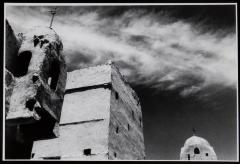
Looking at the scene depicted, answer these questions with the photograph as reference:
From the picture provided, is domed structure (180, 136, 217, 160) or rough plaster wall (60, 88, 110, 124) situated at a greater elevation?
domed structure (180, 136, 217, 160)

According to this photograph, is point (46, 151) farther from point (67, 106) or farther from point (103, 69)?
point (103, 69)

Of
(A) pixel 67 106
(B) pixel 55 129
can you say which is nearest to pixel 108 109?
(A) pixel 67 106

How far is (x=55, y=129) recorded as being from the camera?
8.11 meters

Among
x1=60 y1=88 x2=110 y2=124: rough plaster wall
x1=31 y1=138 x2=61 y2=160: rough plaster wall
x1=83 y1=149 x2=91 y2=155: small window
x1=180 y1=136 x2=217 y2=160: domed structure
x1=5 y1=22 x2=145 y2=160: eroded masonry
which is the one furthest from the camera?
x1=180 y1=136 x2=217 y2=160: domed structure

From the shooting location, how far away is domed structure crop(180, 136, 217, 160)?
79.6 ft

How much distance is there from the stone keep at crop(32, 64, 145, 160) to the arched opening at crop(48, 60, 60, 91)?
359cm

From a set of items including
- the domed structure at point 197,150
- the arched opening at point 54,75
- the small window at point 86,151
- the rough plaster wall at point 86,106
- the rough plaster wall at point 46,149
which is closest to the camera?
the arched opening at point 54,75

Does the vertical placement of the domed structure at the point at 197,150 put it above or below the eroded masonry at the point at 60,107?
above

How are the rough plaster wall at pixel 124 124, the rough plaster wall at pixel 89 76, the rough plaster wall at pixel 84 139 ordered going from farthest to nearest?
the rough plaster wall at pixel 89 76
the rough plaster wall at pixel 124 124
the rough plaster wall at pixel 84 139

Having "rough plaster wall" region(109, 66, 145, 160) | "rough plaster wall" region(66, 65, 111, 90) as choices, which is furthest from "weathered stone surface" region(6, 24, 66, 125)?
"rough plaster wall" region(66, 65, 111, 90)

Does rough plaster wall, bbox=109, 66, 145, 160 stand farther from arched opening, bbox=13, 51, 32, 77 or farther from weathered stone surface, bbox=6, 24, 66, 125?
arched opening, bbox=13, 51, 32, 77

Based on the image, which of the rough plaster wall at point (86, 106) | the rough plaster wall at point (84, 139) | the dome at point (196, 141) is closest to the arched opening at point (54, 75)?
the rough plaster wall at point (84, 139)

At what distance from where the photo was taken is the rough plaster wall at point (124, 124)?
11992 mm

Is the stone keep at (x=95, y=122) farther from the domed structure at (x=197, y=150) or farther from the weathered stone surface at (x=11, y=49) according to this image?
the domed structure at (x=197, y=150)
